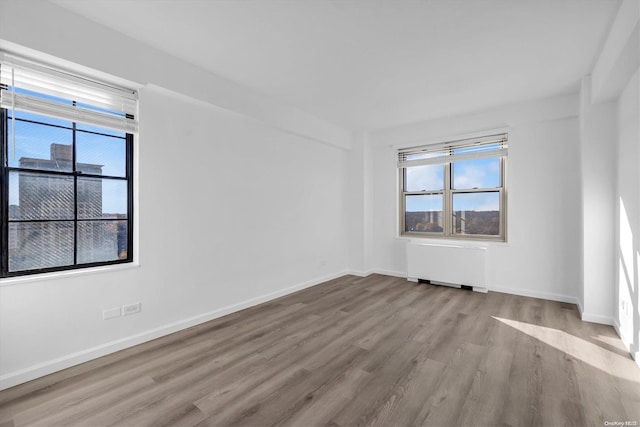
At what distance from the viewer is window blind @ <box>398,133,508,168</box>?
4.74 metres

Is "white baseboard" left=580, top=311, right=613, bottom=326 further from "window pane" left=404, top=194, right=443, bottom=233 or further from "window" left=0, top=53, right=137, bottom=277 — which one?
"window" left=0, top=53, right=137, bottom=277

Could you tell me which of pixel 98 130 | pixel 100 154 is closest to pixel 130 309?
pixel 100 154

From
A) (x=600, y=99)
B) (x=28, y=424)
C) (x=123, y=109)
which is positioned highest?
(x=600, y=99)

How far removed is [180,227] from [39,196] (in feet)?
3.82

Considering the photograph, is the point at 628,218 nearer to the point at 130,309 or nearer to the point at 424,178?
the point at 424,178

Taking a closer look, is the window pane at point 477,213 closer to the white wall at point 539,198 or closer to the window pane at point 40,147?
the white wall at point 539,198

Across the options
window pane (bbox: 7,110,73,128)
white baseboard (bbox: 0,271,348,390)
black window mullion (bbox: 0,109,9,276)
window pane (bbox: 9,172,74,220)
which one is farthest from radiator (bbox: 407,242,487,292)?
black window mullion (bbox: 0,109,9,276)

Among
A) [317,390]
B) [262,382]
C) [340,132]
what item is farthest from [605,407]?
[340,132]

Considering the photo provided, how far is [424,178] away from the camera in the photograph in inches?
221

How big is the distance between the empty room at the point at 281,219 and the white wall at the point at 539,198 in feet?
0.09

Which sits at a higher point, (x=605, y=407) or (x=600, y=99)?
(x=600, y=99)

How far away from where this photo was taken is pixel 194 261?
3.38 m

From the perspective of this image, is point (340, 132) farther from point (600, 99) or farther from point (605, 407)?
point (605, 407)

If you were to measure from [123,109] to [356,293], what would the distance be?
375 centimetres
